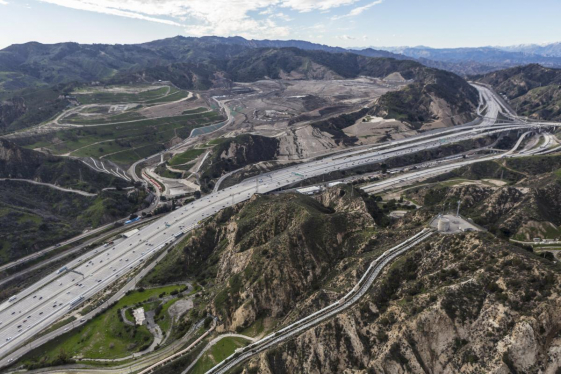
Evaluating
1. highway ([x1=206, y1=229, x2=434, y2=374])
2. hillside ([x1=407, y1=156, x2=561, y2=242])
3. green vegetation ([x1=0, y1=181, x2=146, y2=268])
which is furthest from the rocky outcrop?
green vegetation ([x1=0, y1=181, x2=146, y2=268])

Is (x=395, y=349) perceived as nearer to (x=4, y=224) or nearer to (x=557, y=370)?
(x=557, y=370)

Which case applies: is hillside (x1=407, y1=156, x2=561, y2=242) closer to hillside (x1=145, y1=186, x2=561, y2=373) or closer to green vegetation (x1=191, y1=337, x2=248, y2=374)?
hillside (x1=145, y1=186, x2=561, y2=373)

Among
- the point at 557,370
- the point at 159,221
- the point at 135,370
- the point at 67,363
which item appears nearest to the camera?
the point at 557,370

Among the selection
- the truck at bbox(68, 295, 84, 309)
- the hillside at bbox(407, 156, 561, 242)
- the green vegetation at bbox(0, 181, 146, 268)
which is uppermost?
the hillside at bbox(407, 156, 561, 242)

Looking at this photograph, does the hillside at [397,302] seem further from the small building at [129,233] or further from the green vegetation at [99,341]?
the small building at [129,233]

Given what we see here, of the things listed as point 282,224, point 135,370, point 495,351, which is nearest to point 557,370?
point 495,351

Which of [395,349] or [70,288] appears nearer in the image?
[395,349]

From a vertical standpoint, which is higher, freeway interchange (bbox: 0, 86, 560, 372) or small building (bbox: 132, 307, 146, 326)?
small building (bbox: 132, 307, 146, 326)

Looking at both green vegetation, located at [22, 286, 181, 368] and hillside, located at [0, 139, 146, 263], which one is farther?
hillside, located at [0, 139, 146, 263]
